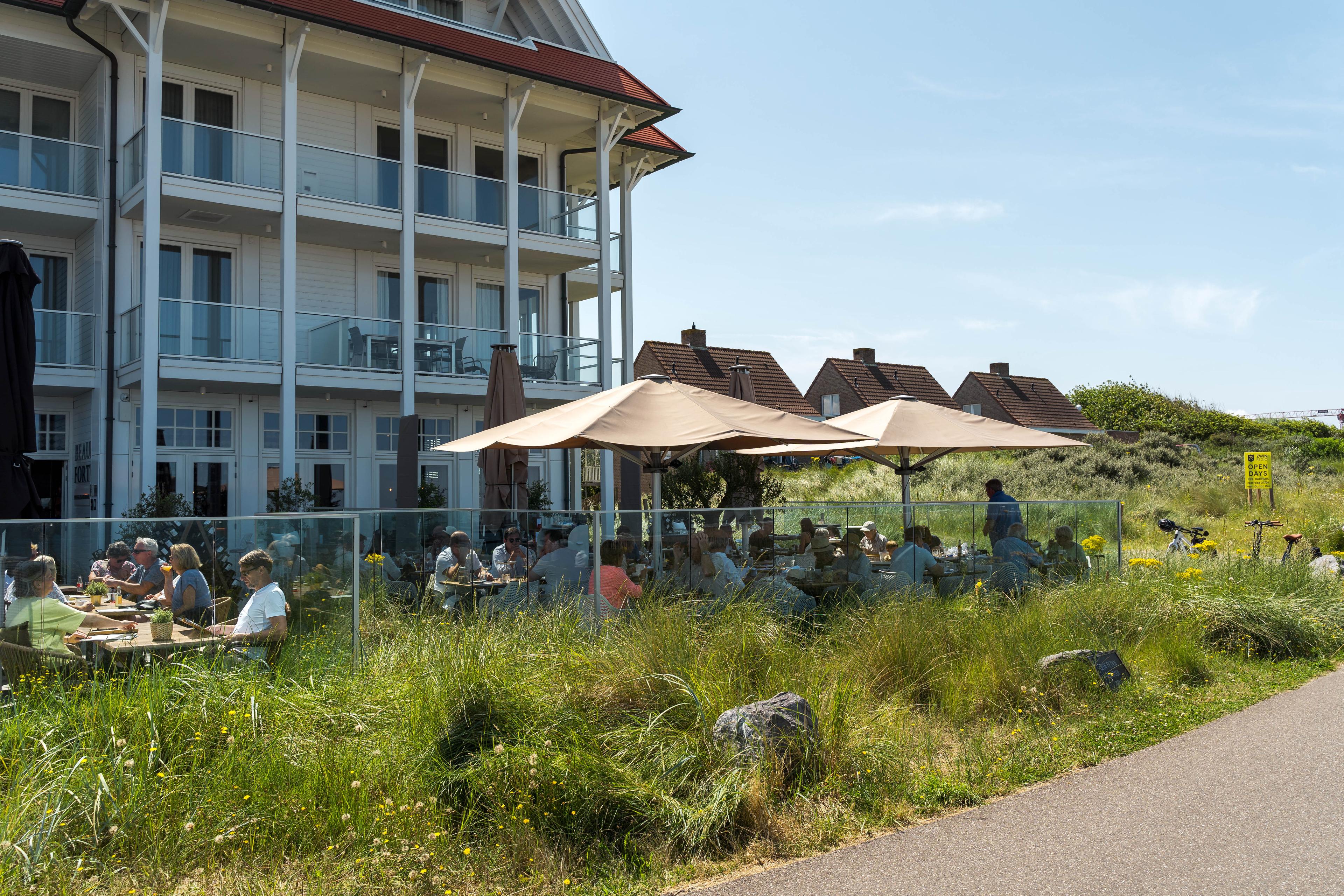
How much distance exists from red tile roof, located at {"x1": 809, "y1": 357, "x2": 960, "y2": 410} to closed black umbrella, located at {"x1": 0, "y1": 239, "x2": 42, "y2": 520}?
129 feet

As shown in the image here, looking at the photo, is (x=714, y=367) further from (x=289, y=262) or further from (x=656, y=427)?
(x=656, y=427)

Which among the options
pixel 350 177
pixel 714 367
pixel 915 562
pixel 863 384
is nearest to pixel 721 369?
pixel 714 367

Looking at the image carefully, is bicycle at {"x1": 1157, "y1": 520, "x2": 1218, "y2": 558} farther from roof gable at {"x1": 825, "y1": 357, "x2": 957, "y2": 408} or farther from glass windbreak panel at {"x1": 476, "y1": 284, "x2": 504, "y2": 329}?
roof gable at {"x1": 825, "y1": 357, "x2": 957, "y2": 408}

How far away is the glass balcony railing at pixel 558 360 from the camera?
19.4 m

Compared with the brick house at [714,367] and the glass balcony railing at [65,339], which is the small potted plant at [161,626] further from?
the brick house at [714,367]

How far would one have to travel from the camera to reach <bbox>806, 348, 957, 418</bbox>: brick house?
1871 inches

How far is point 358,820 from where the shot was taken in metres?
4.58

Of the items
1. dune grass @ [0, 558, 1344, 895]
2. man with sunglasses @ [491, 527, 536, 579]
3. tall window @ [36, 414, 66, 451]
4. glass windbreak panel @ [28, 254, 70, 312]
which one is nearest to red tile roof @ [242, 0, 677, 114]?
glass windbreak panel @ [28, 254, 70, 312]

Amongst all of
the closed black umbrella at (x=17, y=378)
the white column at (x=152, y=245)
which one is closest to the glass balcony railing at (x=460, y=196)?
the white column at (x=152, y=245)

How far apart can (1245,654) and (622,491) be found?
10.4 meters

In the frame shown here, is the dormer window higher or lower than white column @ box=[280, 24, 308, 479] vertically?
higher

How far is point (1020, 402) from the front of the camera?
51.9 meters

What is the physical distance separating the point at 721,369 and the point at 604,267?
19.6 meters

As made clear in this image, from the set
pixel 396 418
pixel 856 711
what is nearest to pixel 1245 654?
pixel 856 711
